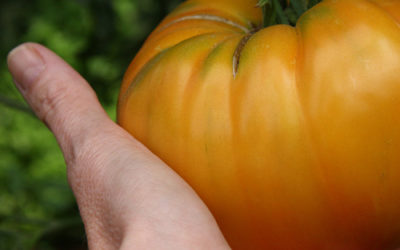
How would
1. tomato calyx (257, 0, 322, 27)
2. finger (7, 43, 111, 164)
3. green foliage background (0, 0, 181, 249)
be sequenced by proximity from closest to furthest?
tomato calyx (257, 0, 322, 27) → finger (7, 43, 111, 164) → green foliage background (0, 0, 181, 249)

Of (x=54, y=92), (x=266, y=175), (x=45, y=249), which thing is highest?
(x=266, y=175)

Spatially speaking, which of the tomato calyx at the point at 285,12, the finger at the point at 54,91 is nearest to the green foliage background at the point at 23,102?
the finger at the point at 54,91

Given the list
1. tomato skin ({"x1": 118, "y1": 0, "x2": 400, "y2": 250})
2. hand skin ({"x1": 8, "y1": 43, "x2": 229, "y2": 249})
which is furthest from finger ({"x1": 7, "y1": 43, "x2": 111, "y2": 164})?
tomato skin ({"x1": 118, "y1": 0, "x2": 400, "y2": 250})

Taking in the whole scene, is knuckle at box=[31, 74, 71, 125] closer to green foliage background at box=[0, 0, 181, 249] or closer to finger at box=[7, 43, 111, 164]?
finger at box=[7, 43, 111, 164]

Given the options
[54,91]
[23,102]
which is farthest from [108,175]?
[23,102]

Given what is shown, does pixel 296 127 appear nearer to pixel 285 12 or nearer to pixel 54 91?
pixel 285 12

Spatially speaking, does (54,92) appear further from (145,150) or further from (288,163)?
(288,163)

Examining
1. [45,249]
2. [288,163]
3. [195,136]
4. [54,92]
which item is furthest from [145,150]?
[45,249]
